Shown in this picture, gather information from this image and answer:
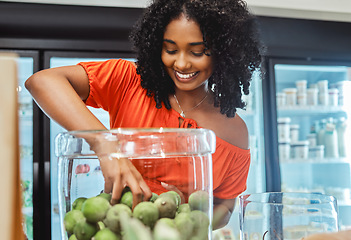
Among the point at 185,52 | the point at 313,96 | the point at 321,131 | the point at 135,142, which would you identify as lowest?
the point at 135,142

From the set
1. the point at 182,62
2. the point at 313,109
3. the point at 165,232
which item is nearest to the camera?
the point at 165,232

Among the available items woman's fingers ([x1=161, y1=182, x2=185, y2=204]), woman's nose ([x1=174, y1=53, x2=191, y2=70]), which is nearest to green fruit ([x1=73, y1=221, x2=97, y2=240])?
woman's fingers ([x1=161, y1=182, x2=185, y2=204])

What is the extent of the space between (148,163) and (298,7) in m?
2.50

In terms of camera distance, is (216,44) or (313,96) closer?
(216,44)

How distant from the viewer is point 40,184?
7.66 feet

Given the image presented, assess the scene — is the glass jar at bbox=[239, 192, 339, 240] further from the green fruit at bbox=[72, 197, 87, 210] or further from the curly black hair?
the curly black hair

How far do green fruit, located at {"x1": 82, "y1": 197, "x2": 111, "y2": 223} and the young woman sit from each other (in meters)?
0.42

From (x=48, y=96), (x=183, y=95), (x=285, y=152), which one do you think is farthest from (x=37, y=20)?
(x=285, y=152)

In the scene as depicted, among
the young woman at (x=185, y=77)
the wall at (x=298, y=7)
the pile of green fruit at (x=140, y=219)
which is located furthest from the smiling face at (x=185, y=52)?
the wall at (x=298, y=7)

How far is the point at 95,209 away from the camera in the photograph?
1.35 feet

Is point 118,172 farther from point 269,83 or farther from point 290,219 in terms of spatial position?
point 269,83

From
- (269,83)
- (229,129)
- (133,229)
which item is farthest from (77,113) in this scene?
(269,83)

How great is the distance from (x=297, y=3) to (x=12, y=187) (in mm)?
2656

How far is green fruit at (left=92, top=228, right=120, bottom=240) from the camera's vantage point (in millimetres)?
388
